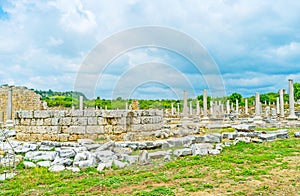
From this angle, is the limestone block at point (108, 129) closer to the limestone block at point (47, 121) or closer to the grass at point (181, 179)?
the limestone block at point (47, 121)

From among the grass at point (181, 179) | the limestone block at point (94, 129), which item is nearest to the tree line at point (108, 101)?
the limestone block at point (94, 129)

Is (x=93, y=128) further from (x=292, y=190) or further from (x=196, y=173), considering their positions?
(x=292, y=190)

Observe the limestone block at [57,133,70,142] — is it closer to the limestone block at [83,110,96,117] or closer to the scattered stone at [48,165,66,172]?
the limestone block at [83,110,96,117]

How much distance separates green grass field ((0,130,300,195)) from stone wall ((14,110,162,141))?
17.9ft

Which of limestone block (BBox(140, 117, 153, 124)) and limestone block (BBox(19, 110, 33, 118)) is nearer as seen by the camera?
limestone block (BBox(19, 110, 33, 118))

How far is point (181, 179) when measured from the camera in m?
6.55

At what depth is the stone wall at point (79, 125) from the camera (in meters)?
13.9

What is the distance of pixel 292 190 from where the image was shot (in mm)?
5426

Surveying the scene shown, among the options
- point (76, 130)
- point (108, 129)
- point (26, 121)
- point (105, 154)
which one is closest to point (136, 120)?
point (108, 129)

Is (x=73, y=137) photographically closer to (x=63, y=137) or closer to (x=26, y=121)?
(x=63, y=137)

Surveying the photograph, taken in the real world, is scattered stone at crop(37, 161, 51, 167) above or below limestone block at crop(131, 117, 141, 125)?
below

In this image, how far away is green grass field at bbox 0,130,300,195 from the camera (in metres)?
5.66

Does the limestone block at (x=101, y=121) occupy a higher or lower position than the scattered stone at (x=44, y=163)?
higher

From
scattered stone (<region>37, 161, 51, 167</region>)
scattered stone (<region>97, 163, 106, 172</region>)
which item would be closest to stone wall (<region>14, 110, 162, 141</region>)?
scattered stone (<region>37, 161, 51, 167</region>)
